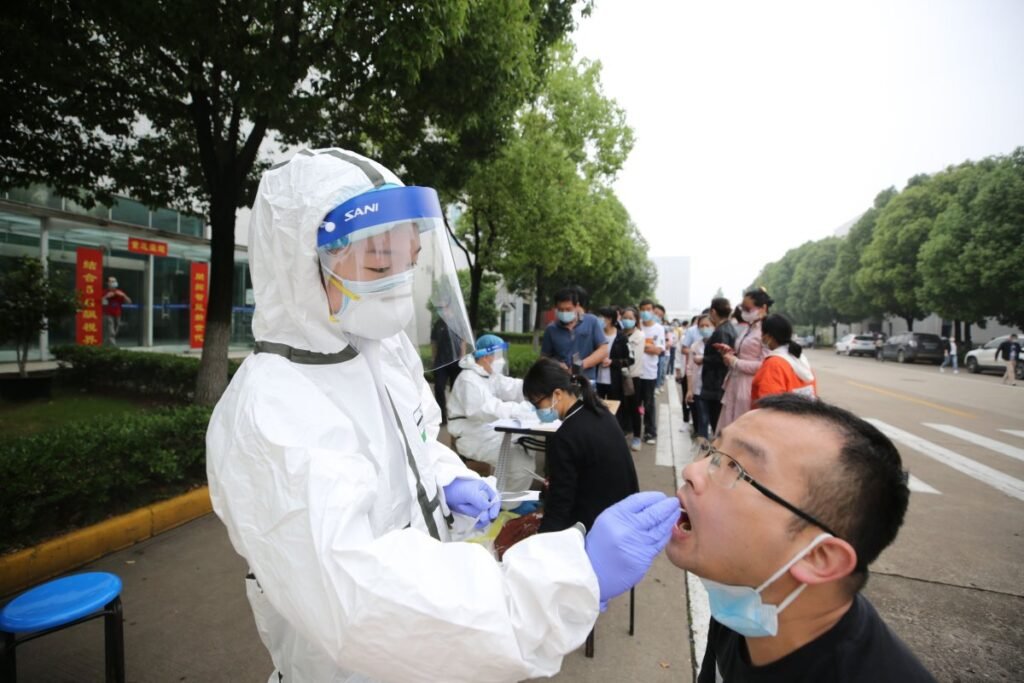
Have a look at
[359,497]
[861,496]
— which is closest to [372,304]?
[359,497]

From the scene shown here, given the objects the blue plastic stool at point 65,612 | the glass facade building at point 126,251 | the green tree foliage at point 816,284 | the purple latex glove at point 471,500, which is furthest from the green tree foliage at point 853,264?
the blue plastic stool at point 65,612

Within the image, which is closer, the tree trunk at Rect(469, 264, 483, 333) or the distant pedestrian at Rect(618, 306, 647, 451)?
the distant pedestrian at Rect(618, 306, 647, 451)

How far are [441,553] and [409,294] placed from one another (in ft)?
2.57

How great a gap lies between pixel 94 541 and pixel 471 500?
324cm

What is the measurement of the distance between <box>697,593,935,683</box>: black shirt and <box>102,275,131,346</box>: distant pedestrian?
580 inches

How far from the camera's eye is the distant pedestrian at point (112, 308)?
479 inches

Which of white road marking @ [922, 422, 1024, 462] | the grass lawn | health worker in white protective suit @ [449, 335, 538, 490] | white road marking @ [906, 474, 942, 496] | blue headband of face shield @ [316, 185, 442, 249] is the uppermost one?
blue headband of face shield @ [316, 185, 442, 249]

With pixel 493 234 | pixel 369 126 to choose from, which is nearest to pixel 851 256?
pixel 493 234

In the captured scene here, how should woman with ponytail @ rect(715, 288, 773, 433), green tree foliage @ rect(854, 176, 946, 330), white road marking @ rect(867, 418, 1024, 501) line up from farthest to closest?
1. green tree foliage @ rect(854, 176, 946, 330)
2. white road marking @ rect(867, 418, 1024, 501)
3. woman with ponytail @ rect(715, 288, 773, 433)

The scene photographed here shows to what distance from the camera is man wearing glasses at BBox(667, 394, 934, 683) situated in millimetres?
1183

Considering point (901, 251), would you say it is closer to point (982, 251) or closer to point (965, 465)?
point (982, 251)

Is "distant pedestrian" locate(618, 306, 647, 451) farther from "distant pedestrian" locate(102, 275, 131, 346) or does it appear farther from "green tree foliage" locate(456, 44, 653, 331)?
"distant pedestrian" locate(102, 275, 131, 346)

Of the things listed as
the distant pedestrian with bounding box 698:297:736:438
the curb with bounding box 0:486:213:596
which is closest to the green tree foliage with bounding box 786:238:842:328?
the distant pedestrian with bounding box 698:297:736:438

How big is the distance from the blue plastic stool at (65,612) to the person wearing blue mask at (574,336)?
5.06 metres
